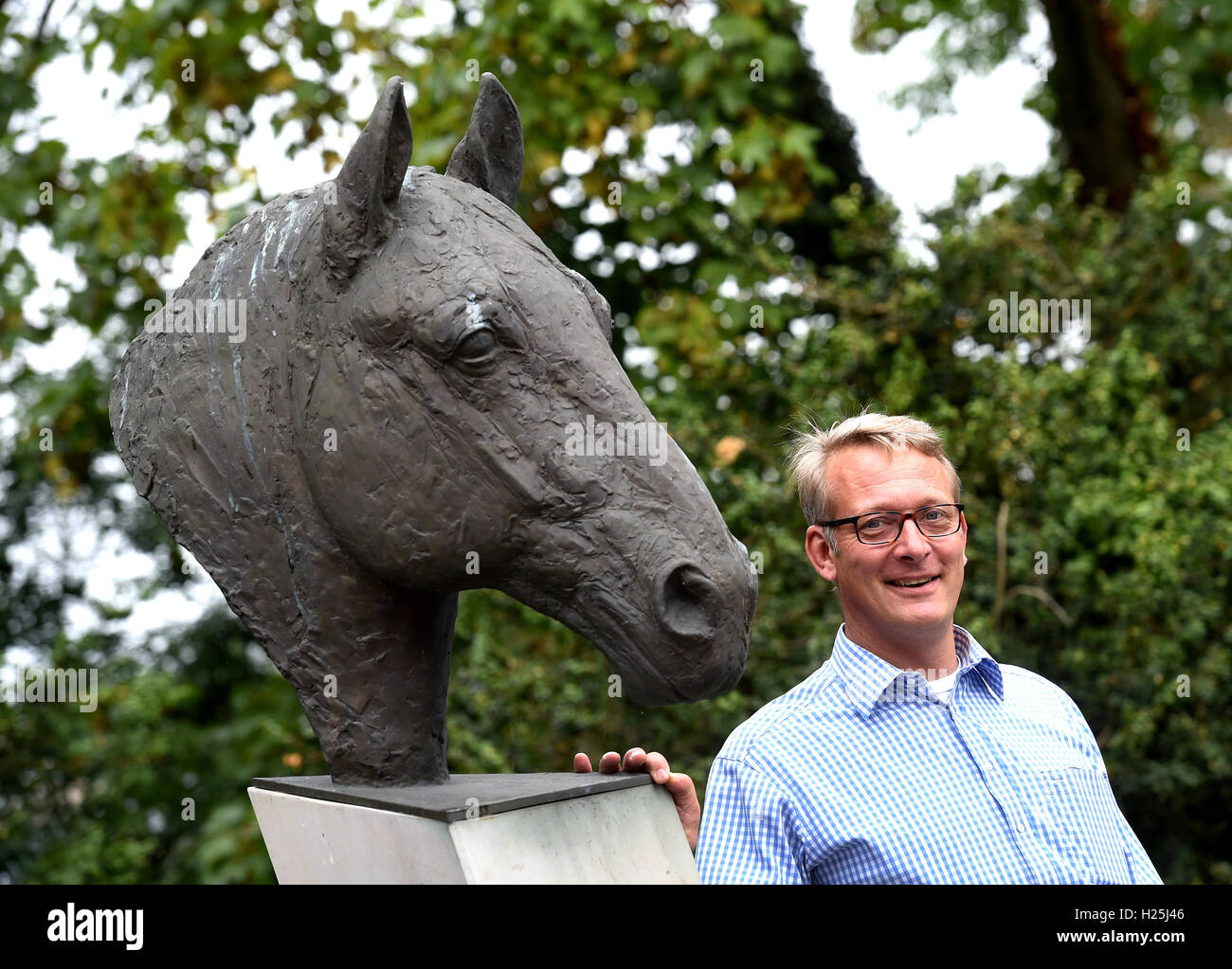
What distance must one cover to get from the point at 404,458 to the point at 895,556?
91 centimetres

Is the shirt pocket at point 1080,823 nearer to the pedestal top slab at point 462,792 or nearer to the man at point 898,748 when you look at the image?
the man at point 898,748

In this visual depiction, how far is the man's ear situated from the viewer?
2.38 metres

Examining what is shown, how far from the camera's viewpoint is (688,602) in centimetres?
179

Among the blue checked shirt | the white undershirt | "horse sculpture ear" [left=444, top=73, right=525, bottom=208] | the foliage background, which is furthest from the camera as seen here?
the foliage background

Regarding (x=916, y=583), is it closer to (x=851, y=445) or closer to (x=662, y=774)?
(x=851, y=445)

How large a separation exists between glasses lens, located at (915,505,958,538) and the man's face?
0.04ft

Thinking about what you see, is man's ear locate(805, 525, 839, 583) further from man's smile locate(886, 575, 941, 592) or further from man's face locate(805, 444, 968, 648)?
man's smile locate(886, 575, 941, 592)

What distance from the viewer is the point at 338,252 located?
76.0 inches

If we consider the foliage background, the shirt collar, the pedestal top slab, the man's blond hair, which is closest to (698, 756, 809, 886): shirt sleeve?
the pedestal top slab

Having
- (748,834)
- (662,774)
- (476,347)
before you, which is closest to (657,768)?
(662,774)

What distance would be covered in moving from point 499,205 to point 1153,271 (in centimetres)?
499

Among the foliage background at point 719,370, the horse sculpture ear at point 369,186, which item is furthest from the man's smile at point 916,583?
the foliage background at point 719,370
